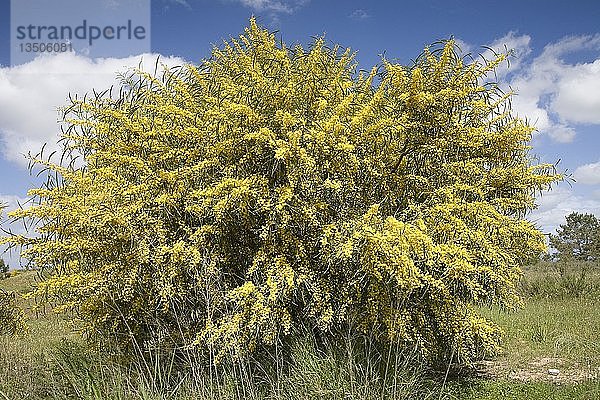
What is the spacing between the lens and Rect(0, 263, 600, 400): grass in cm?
545

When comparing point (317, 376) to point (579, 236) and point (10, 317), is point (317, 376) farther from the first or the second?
point (579, 236)

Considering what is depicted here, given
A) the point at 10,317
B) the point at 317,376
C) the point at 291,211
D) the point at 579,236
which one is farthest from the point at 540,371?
the point at 579,236

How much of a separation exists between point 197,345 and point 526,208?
14.3 ft

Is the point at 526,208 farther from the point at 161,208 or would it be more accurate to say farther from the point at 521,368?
the point at 161,208

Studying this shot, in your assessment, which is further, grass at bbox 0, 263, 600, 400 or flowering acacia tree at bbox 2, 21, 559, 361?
flowering acacia tree at bbox 2, 21, 559, 361

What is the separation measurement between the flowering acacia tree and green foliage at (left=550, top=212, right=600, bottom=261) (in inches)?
941

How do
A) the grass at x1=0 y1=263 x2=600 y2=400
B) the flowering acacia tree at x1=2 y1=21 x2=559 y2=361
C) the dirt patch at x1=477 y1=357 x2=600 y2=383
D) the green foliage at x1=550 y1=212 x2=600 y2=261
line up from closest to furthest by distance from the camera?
1. the grass at x1=0 y1=263 x2=600 y2=400
2. the flowering acacia tree at x1=2 y1=21 x2=559 y2=361
3. the dirt patch at x1=477 y1=357 x2=600 y2=383
4. the green foliage at x1=550 y1=212 x2=600 y2=261

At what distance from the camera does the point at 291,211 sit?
248 inches

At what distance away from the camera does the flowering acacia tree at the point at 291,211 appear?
614 cm

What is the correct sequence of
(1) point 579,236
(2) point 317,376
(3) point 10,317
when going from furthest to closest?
(1) point 579,236, (3) point 10,317, (2) point 317,376

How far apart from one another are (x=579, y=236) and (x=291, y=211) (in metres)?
28.2

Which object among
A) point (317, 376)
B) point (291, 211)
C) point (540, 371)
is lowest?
point (540, 371)

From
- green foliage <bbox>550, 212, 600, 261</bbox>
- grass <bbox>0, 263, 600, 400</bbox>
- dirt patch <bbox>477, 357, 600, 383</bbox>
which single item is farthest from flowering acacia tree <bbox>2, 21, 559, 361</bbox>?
green foliage <bbox>550, 212, 600, 261</bbox>

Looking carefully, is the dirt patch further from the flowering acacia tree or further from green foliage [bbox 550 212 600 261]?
green foliage [bbox 550 212 600 261]
